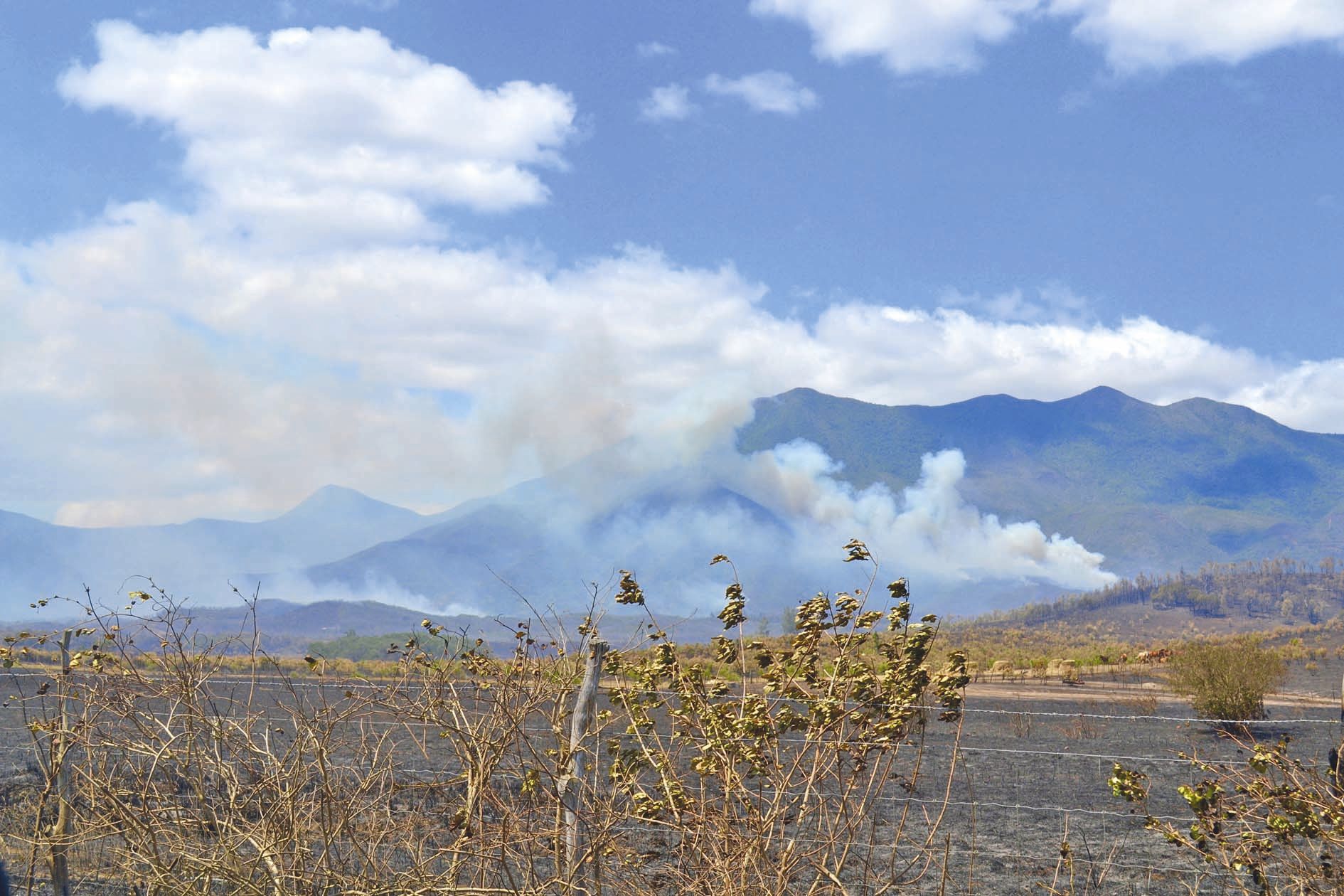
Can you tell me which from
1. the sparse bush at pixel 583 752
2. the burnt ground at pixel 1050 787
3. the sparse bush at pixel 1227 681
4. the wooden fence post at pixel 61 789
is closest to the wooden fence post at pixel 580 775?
the sparse bush at pixel 583 752

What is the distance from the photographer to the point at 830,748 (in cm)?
496

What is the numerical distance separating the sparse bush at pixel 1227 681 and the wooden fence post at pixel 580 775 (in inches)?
602

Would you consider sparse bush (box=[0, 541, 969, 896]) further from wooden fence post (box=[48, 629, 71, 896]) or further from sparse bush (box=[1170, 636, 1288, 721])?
sparse bush (box=[1170, 636, 1288, 721])

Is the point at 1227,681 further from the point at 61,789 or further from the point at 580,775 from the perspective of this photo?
the point at 61,789

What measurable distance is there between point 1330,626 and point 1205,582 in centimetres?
8237

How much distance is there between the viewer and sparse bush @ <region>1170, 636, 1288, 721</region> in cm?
1802

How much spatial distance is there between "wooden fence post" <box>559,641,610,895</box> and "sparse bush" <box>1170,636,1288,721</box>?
50.2 ft

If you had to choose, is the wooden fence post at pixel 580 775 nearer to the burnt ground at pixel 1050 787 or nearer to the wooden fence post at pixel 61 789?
the burnt ground at pixel 1050 787

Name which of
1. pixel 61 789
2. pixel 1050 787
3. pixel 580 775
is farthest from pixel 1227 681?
pixel 61 789

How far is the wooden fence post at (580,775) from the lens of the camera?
4969 mm

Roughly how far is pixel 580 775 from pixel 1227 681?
15.8 meters

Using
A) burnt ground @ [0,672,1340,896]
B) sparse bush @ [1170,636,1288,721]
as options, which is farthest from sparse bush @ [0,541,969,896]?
sparse bush @ [1170,636,1288,721]

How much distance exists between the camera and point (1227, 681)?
18.1 metres

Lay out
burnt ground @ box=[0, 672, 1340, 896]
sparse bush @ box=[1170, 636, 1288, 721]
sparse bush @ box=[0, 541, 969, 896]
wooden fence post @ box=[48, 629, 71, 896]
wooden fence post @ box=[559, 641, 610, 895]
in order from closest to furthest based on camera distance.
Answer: sparse bush @ box=[0, 541, 969, 896] < wooden fence post @ box=[559, 641, 610, 895] < wooden fence post @ box=[48, 629, 71, 896] < burnt ground @ box=[0, 672, 1340, 896] < sparse bush @ box=[1170, 636, 1288, 721]
